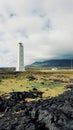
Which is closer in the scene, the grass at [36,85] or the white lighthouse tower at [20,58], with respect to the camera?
the grass at [36,85]

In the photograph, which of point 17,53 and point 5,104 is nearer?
point 5,104

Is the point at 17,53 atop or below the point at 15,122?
atop

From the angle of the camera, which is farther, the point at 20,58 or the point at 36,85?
the point at 20,58

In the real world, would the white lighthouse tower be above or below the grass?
above

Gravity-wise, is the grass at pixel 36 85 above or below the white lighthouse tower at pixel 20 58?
below

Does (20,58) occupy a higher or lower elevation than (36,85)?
higher

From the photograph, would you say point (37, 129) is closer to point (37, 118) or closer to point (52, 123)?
point (52, 123)

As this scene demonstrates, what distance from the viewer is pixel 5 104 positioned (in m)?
47.4

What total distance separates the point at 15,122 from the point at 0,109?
14.0m

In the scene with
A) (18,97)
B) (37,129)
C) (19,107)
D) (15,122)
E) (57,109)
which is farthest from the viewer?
Answer: (18,97)

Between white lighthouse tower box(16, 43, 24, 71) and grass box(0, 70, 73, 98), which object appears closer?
grass box(0, 70, 73, 98)

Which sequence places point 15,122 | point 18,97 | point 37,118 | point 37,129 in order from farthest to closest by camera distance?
point 18,97
point 37,118
point 15,122
point 37,129

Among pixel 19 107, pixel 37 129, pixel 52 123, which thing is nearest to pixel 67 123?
pixel 52 123

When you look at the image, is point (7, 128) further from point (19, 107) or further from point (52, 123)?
point (19, 107)
